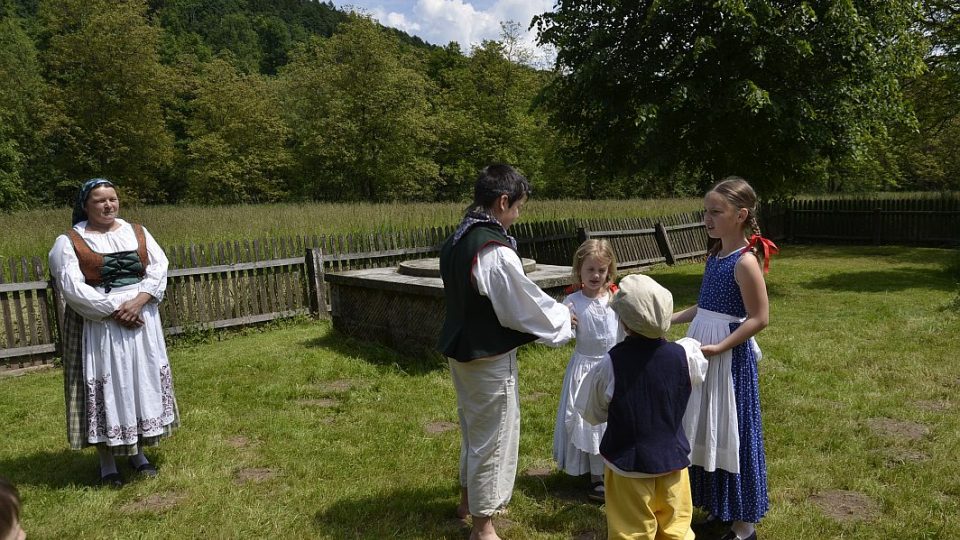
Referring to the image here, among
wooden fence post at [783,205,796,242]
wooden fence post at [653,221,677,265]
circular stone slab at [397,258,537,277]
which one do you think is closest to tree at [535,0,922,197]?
wooden fence post at [653,221,677,265]

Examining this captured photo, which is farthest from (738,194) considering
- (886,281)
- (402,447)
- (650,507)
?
(886,281)

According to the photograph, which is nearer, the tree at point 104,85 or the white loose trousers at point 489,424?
the white loose trousers at point 489,424

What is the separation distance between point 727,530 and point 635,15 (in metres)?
9.43

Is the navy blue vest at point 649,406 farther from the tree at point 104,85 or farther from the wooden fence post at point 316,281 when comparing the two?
the tree at point 104,85

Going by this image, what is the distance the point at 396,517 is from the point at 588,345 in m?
1.47

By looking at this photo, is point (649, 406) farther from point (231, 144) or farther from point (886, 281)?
point (231, 144)

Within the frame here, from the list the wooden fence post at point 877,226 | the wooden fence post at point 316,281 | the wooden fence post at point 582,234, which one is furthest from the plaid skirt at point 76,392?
the wooden fence post at point 877,226

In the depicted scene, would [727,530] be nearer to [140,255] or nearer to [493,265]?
[493,265]

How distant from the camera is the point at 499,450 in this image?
321 cm

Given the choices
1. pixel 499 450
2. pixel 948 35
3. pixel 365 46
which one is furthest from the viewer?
pixel 365 46

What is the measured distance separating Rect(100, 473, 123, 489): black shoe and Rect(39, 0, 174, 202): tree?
79.6 ft

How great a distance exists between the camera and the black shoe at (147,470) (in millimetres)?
4336

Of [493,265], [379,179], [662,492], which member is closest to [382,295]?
[493,265]

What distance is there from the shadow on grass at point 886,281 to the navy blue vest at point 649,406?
10064mm
